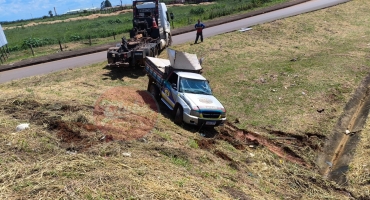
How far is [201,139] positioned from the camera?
10203 mm

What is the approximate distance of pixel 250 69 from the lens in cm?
1845

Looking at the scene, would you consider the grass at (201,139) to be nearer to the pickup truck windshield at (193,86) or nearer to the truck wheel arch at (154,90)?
the truck wheel arch at (154,90)

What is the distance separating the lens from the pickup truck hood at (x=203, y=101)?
11055 millimetres

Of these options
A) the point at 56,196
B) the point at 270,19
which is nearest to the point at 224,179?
the point at 56,196

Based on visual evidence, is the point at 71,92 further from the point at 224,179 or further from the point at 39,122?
the point at 224,179

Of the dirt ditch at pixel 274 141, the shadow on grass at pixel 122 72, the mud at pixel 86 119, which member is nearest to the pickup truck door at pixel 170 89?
the mud at pixel 86 119

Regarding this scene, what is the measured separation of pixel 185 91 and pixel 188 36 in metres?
15.2

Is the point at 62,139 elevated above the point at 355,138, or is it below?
above

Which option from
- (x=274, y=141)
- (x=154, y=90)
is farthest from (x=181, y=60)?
(x=274, y=141)

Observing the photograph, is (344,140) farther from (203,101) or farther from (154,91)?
(154,91)

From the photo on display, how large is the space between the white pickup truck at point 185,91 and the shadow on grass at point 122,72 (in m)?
2.44

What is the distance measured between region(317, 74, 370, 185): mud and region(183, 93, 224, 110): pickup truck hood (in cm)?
405

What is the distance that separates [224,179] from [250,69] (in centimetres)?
1207

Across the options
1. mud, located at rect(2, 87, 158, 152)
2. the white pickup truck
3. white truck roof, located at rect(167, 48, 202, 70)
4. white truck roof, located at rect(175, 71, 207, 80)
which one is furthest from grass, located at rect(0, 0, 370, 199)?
white truck roof, located at rect(167, 48, 202, 70)
